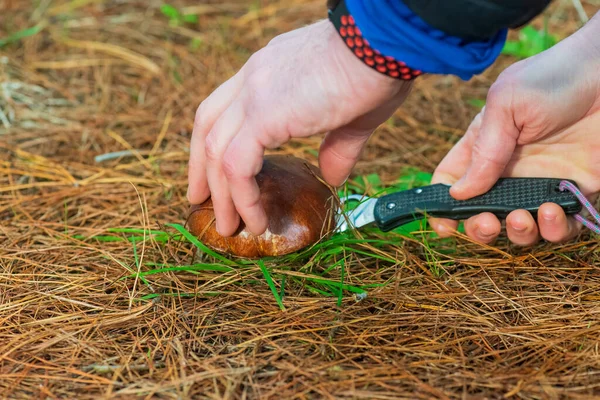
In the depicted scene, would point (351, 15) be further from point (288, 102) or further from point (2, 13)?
point (2, 13)

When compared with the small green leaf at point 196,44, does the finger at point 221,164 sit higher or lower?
higher

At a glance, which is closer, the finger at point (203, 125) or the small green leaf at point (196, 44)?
the finger at point (203, 125)

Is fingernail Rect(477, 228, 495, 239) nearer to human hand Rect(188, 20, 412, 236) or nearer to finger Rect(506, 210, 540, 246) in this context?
finger Rect(506, 210, 540, 246)

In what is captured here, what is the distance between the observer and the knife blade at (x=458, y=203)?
208 centimetres

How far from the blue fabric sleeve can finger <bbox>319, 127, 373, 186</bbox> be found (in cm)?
49

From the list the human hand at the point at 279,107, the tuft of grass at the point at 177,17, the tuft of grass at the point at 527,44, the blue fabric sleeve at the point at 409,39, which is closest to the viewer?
the blue fabric sleeve at the point at 409,39

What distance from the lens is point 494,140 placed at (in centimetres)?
203

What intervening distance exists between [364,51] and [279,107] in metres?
0.26

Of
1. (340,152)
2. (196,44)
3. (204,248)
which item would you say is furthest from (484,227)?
(196,44)

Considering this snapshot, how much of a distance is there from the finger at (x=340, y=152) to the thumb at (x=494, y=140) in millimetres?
371

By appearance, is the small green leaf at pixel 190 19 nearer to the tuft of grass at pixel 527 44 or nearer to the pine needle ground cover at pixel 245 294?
the pine needle ground cover at pixel 245 294

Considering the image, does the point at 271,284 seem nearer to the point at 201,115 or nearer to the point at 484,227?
the point at 201,115

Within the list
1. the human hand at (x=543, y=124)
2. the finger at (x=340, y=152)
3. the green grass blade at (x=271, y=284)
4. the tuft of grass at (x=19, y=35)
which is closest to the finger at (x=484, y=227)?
the human hand at (x=543, y=124)

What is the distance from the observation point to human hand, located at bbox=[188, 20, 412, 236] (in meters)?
1.55
